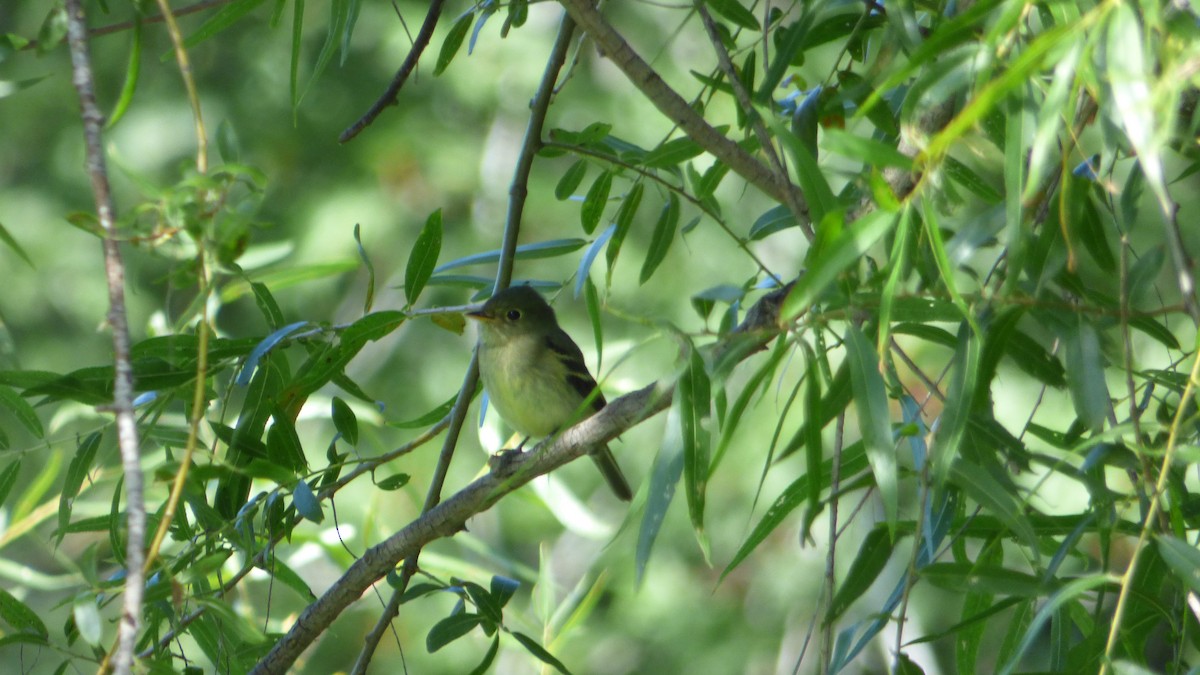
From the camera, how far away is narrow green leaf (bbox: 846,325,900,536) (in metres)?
1.70

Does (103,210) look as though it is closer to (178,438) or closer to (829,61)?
(178,438)

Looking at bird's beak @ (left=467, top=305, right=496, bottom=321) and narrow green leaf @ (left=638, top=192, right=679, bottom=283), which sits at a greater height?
bird's beak @ (left=467, top=305, right=496, bottom=321)

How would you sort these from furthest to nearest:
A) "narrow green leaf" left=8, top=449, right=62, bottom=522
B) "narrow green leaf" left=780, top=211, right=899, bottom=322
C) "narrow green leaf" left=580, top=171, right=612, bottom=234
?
"narrow green leaf" left=580, top=171, right=612, bottom=234
"narrow green leaf" left=8, top=449, right=62, bottom=522
"narrow green leaf" left=780, top=211, right=899, bottom=322

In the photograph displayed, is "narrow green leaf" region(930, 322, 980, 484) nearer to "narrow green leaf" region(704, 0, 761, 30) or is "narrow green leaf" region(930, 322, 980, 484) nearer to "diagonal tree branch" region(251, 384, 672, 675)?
"diagonal tree branch" region(251, 384, 672, 675)

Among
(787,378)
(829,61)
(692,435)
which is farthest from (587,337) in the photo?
(692,435)

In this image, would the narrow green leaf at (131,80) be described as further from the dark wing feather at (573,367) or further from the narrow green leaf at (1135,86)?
the dark wing feather at (573,367)

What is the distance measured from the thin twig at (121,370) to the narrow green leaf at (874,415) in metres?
0.94

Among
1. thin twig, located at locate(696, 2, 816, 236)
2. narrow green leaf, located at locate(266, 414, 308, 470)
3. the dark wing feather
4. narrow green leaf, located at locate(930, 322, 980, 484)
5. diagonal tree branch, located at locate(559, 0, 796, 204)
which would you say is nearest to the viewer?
narrow green leaf, located at locate(930, 322, 980, 484)

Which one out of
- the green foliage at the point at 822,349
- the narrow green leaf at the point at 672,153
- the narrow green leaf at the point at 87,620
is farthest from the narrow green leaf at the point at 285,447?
the narrow green leaf at the point at 672,153

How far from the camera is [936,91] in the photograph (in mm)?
1707

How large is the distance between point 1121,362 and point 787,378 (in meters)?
4.36

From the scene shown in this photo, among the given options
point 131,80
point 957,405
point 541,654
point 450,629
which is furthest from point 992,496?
point 131,80

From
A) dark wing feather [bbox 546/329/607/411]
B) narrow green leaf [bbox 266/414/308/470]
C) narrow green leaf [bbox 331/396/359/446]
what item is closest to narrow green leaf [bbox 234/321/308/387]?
narrow green leaf [bbox 266/414/308/470]

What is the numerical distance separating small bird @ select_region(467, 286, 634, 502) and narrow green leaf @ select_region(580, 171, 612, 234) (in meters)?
1.34
